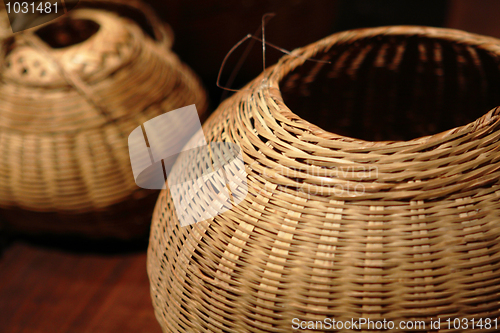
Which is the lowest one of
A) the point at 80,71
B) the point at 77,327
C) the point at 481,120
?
the point at 77,327

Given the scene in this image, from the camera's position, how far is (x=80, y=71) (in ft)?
2.53

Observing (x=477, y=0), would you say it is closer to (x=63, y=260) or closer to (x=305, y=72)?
(x=305, y=72)

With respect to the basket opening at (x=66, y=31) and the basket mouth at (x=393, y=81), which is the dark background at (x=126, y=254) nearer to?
the basket opening at (x=66, y=31)

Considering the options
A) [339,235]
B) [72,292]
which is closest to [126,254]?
[72,292]

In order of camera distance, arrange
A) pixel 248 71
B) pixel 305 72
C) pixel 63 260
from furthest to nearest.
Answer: pixel 248 71 → pixel 63 260 → pixel 305 72

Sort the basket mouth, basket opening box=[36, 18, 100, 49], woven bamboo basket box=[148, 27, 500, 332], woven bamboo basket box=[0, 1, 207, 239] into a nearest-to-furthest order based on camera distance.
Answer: woven bamboo basket box=[148, 27, 500, 332]
the basket mouth
woven bamboo basket box=[0, 1, 207, 239]
basket opening box=[36, 18, 100, 49]

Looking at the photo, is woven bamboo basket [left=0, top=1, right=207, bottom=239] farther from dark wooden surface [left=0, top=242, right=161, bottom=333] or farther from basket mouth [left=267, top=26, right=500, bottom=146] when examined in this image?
basket mouth [left=267, top=26, right=500, bottom=146]

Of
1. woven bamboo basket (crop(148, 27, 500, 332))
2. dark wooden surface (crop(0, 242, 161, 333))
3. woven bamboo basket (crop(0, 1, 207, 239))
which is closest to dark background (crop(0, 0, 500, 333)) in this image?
dark wooden surface (crop(0, 242, 161, 333))

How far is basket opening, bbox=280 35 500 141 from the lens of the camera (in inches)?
26.1

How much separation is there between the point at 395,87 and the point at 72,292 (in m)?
0.70

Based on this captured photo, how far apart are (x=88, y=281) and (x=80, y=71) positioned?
0.40 metres

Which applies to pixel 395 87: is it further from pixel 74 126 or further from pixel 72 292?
pixel 72 292

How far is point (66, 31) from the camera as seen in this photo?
0.96 meters

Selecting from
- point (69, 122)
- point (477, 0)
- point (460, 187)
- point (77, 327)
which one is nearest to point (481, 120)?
point (460, 187)
